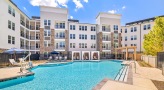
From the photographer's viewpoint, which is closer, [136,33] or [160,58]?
[160,58]

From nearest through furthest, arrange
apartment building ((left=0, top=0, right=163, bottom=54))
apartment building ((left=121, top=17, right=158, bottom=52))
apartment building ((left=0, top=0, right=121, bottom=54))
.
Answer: apartment building ((left=0, top=0, right=163, bottom=54)) → apartment building ((left=0, top=0, right=121, bottom=54)) → apartment building ((left=121, top=17, right=158, bottom=52))

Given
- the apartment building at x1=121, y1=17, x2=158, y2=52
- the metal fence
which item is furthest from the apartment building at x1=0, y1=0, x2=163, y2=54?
the metal fence

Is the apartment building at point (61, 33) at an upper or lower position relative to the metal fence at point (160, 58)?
upper

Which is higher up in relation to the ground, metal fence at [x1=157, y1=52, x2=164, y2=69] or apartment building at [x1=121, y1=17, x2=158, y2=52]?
apartment building at [x1=121, y1=17, x2=158, y2=52]

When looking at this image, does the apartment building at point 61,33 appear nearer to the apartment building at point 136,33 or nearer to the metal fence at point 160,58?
the apartment building at point 136,33

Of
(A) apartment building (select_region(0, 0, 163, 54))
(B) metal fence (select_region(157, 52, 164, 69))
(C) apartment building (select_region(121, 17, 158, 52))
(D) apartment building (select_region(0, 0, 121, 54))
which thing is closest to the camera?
(B) metal fence (select_region(157, 52, 164, 69))

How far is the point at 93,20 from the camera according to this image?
49.8 metres

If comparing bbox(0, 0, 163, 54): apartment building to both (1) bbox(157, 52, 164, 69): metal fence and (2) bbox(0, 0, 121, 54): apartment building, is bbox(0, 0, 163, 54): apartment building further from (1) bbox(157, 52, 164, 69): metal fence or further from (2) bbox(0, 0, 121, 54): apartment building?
(1) bbox(157, 52, 164, 69): metal fence

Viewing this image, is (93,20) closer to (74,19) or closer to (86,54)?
(74,19)

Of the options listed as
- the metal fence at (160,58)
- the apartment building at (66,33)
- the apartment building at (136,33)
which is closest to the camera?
the metal fence at (160,58)

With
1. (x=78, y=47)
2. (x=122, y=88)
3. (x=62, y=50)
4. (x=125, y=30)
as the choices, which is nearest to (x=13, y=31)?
(x=62, y=50)

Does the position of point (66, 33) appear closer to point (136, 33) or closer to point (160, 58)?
point (136, 33)

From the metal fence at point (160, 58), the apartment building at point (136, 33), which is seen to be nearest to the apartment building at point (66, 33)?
the apartment building at point (136, 33)

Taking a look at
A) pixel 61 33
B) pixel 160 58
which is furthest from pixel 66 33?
pixel 160 58
